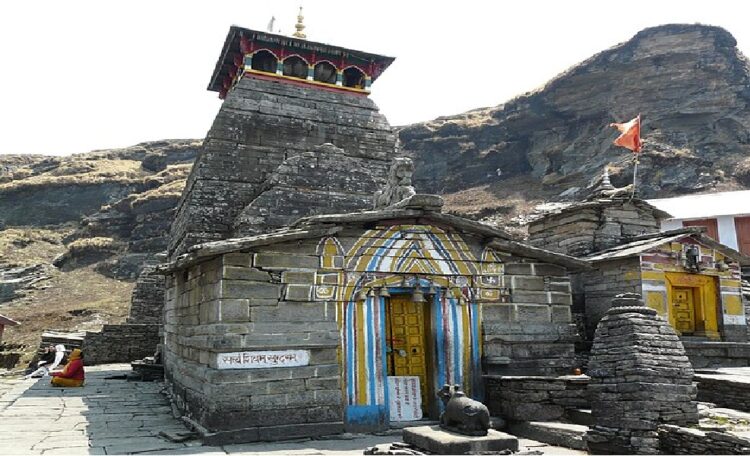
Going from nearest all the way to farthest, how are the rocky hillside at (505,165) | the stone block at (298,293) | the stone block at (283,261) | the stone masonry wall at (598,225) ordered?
the stone block at (283,261), the stone block at (298,293), the stone masonry wall at (598,225), the rocky hillside at (505,165)

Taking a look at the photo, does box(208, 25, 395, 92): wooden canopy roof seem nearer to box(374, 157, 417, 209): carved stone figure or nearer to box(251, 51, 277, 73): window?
box(251, 51, 277, 73): window

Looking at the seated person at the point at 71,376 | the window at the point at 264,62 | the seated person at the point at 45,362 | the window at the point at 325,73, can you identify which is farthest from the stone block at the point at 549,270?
the seated person at the point at 45,362

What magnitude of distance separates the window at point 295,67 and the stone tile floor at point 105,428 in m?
9.81

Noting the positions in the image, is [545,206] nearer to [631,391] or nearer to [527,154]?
[527,154]

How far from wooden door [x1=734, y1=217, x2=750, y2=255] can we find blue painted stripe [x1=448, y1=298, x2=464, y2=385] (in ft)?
76.7

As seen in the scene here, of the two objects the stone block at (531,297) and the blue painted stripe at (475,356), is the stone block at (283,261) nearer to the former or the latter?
the blue painted stripe at (475,356)

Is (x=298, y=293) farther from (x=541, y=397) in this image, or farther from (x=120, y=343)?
(x=120, y=343)

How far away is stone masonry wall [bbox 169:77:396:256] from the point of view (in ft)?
47.5

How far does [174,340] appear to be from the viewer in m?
12.7

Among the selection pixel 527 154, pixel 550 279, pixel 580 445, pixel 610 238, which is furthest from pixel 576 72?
pixel 580 445

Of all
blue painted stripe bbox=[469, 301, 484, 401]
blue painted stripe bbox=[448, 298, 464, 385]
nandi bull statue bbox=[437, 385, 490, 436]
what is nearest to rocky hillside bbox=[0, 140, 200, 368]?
blue painted stripe bbox=[448, 298, 464, 385]

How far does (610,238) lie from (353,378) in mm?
8941

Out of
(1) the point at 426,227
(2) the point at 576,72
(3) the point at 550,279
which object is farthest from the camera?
(2) the point at 576,72

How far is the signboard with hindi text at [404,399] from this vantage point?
32.1 ft
